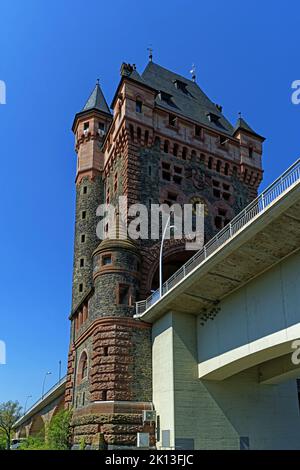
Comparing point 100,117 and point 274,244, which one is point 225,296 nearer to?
point 274,244

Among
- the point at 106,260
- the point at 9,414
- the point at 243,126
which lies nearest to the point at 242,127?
the point at 243,126

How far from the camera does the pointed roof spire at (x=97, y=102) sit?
4726cm

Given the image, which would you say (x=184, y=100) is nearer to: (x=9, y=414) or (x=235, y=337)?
(x=235, y=337)

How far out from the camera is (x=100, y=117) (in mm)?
46562

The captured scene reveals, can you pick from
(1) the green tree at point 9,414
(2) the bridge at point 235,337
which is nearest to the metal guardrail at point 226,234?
(2) the bridge at point 235,337

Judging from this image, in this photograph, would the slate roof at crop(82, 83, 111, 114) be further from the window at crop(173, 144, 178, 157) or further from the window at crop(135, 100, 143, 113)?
the window at crop(173, 144, 178, 157)

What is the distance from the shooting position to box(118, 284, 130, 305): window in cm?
3013

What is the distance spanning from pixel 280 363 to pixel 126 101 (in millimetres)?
23771

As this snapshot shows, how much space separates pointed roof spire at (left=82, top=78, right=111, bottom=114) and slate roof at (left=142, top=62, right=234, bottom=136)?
5.40m

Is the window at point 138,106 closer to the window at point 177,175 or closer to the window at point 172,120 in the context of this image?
the window at point 172,120

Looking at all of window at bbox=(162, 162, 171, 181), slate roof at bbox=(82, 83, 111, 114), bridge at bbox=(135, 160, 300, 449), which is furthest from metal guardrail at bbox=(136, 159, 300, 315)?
slate roof at bbox=(82, 83, 111, 114)

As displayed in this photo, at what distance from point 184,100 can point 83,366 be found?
2721 cm
